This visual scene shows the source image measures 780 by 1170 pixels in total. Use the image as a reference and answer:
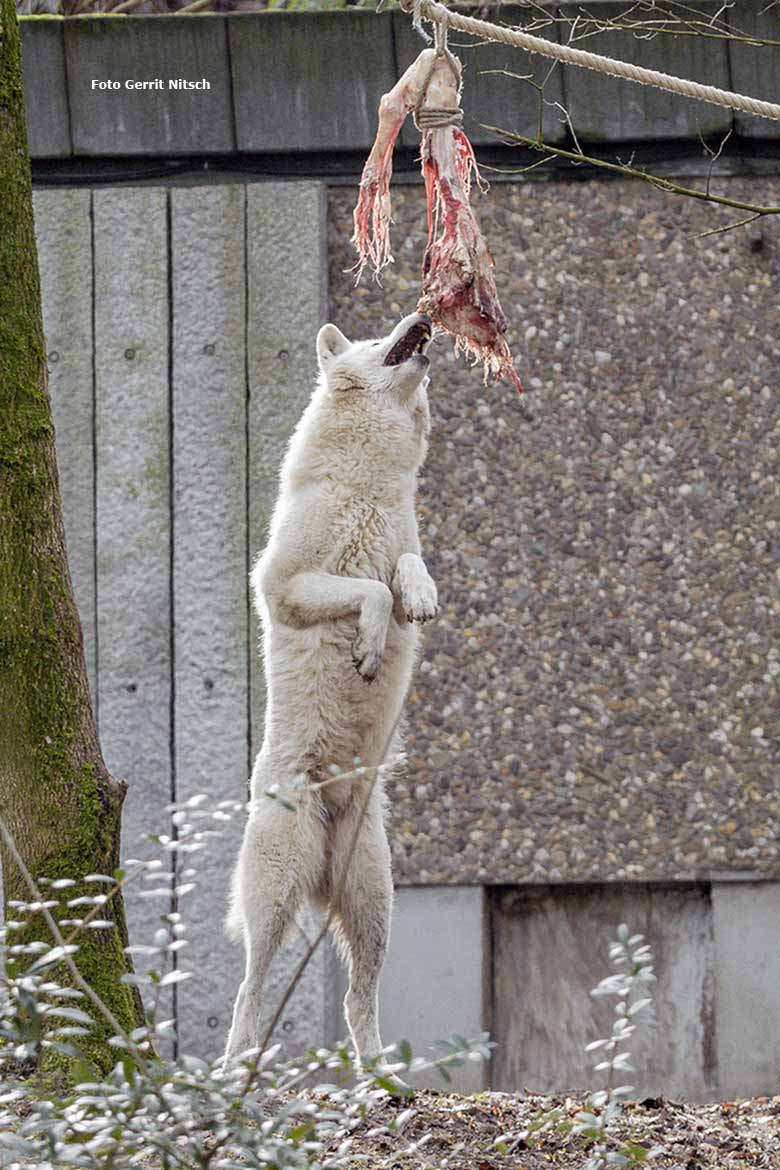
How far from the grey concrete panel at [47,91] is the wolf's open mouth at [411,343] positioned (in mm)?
2583

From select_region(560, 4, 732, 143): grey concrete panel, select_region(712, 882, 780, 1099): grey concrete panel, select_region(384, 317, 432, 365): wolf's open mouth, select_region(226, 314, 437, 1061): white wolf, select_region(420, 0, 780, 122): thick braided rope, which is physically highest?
select_region(560, 4, 732, 143): grey concrete panel

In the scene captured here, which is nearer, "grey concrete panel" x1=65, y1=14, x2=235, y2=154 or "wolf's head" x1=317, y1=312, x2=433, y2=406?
"wolf's head" x1=317, y1=312, x2=433, y2=406

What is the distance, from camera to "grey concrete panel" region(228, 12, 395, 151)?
682 centimetres

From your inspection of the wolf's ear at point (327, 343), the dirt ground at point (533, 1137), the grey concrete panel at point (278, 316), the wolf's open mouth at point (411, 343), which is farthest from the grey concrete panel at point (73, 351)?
the dirt ground at point (533, 1137)

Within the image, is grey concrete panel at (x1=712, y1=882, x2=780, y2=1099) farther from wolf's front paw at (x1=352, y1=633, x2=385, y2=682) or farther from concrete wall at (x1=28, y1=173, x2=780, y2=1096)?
wolf's front paw at (x1=352, y1=633, x2=385, y2=682)

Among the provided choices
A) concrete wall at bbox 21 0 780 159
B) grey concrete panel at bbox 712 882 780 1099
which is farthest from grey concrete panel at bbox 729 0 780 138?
grey concrete panel at bbox 712 882 780 1099

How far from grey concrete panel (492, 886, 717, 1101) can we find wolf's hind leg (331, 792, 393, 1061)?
201cm

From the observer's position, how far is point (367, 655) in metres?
4.53

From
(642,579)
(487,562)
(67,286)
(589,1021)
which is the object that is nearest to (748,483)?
(642,579)

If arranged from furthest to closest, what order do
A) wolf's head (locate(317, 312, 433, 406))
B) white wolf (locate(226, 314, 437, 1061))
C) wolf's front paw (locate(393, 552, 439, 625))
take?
A: 1. wolf's head (locate(317, 312, 433, 406))
2. white wolf (locate(226, 314, 437, 1061))
3. wolf's front paw (locate(393, 552, 439, 625))

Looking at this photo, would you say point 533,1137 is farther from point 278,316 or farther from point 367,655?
point 278,316

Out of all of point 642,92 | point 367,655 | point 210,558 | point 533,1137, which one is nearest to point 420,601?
point 367,655

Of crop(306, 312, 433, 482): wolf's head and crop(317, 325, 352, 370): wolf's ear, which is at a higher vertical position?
crop(317, 325, 352, 370): wolf's ear

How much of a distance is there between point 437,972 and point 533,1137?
2110 millimetres
